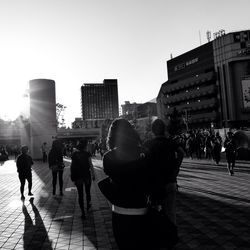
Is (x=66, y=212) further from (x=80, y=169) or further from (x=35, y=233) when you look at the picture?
(x=35, y=233)

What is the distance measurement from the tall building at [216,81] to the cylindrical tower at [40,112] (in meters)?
40.0

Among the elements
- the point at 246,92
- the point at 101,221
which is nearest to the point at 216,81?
the point at 246,92

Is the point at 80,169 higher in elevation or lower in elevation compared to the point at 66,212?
higher

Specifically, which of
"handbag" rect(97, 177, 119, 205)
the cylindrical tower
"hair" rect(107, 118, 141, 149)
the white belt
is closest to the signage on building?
the cylindrical tower

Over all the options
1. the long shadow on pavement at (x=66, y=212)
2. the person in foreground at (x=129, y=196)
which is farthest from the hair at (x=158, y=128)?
the long shadow on pavement at (x=66, y=212)

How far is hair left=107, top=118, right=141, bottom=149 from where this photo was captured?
10.6ft

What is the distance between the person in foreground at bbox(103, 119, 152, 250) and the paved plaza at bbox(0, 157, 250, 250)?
2.65 m

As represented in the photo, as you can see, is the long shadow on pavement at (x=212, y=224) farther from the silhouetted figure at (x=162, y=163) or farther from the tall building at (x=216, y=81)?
the tall building at (x=216, y=81)

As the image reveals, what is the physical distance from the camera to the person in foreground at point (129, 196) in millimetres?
3023

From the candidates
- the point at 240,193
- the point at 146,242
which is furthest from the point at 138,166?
the point at 240,193

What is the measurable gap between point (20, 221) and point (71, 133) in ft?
365

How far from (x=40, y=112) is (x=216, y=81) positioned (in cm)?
5215

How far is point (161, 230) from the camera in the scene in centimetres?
301

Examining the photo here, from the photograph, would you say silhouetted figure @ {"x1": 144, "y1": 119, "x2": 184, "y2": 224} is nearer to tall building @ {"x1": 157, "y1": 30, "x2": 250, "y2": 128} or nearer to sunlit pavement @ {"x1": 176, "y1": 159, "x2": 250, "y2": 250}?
sunlit pavement @ {"x1": 176, "y1": 159, "x2": 250, "y2": 250}
